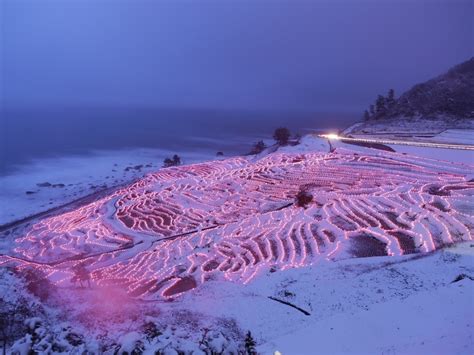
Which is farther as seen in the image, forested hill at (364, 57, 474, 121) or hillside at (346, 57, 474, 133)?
forested hill at (364, 57, 474, 121)

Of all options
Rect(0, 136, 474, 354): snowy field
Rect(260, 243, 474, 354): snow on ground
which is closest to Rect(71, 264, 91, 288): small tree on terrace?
Rect(0, 136, 474, 354): snowy field

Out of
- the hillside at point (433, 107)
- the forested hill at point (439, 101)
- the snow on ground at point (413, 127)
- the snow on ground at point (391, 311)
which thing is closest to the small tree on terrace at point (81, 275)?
the snow on ground at point (391, 311)

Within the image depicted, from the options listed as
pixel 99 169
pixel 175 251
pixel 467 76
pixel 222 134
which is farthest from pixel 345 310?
pixel 222 134

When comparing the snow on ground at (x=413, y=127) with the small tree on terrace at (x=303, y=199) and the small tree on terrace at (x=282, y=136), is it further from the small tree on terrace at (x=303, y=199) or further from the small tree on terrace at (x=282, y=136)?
the small tree on terrace at (x=303, y=199)

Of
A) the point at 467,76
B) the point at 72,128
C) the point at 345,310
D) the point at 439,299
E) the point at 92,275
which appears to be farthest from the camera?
the point at 72,128

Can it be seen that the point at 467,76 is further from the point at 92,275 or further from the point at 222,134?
the point at 92,275

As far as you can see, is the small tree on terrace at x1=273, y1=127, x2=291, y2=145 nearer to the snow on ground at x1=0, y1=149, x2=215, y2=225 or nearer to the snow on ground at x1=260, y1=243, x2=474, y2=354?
the snow on ground at x1=0, y1=149, x2=215, y2=225

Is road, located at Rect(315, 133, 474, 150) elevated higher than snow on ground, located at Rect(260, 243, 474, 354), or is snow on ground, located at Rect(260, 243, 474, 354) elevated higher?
road, located at Rect(315, 133, 474, 150)

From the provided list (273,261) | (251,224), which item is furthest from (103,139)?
(273,261)
